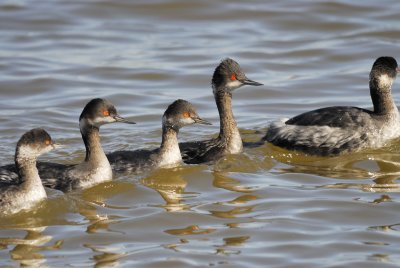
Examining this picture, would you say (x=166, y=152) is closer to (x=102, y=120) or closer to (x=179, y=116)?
(x=179, y=116)

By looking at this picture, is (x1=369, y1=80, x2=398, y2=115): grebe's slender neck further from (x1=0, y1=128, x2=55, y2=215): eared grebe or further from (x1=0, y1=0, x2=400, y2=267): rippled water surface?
(x1=0, y1=128, x2=55, y2=215): eared grebe

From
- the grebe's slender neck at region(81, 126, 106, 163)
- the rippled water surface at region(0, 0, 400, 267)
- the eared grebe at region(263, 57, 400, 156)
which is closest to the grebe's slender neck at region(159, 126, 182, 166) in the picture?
the rippled water surface at region(0, 0, 400, 267)

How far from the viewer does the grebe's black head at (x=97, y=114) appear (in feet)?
37.3

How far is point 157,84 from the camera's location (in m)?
16.5

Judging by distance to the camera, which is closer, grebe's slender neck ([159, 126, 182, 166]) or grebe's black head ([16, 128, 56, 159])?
grebe's black head ([16, 128, 56, 159])

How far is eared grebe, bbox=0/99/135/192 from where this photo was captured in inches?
436

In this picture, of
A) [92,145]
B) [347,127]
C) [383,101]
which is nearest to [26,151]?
[92,145]

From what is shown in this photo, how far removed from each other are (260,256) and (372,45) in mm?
10010

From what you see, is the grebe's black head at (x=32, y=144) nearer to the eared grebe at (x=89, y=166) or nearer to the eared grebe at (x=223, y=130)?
the eared grebe at (x=89, y=166)

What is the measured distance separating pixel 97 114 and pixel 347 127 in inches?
128

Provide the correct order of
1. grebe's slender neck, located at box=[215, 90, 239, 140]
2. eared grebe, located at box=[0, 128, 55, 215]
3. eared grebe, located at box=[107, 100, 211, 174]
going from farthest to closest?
1. grebe's slender neck, located at box=[215, 90, 239, 140]
2. eared grebe, located at box=[107, 100, 211, 174]
3. eared grebe, located at box=[0, 128, 55, 215]

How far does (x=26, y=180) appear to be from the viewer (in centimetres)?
1026

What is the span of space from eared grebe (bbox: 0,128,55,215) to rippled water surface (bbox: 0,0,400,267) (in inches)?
5.0

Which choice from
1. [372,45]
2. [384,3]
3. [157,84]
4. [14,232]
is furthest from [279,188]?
[384,3]
